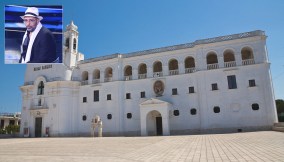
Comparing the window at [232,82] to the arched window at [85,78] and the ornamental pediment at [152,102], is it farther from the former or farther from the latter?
the arched window at [85,78]

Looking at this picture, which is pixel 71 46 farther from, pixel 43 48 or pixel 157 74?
pixel 43 48

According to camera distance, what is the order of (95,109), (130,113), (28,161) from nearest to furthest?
(28,161), (130,113), (95,109)

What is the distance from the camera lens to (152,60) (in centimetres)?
3494

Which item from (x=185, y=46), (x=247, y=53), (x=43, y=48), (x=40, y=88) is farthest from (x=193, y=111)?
(x=40, y=88)

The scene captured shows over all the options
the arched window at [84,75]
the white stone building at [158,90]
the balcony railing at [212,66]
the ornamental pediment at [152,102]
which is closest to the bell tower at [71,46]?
the white stone building at [158,90]

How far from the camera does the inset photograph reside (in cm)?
1390

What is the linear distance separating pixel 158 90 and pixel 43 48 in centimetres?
2099

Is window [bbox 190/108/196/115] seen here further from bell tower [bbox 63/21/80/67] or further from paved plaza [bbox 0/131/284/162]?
bell tower [bbox 63/21/80/67]

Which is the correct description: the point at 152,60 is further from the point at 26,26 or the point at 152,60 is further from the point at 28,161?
the point at 28,161

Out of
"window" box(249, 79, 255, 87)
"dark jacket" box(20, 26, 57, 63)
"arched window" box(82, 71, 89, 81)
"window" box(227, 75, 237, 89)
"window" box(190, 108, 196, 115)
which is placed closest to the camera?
"dark jacket" box(20, 26, 57, 63)

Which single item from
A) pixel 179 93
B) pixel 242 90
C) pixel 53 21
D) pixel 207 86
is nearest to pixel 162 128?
pixel 179 93

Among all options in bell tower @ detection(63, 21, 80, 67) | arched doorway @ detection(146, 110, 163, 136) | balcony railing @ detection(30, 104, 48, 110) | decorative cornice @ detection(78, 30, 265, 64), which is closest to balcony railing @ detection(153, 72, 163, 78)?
decorative cornice @ detection(78, 30, 265, 64)

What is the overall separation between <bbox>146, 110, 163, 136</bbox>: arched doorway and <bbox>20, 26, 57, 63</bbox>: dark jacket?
65.7ft

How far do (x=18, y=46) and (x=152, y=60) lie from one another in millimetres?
22875
